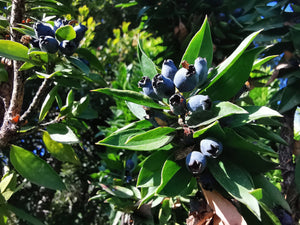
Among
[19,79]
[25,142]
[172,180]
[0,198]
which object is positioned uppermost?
[19,79]

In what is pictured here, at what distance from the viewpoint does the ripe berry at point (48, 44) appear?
62cm

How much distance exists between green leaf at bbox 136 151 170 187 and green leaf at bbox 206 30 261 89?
0.57ft

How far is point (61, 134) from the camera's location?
680mm

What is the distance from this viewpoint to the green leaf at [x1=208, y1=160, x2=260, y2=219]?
0.45 metres

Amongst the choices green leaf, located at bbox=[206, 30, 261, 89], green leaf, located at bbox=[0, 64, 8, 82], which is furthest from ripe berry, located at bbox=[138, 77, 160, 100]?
green leaf, located at bbox=[0, 64, 8, 82]

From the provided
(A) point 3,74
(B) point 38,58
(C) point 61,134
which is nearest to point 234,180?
(C) point 61,134

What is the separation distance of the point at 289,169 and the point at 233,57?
0.58 m

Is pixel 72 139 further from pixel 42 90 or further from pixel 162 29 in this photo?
pixel 162 29

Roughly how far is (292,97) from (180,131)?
562mm

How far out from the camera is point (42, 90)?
0.71 metres

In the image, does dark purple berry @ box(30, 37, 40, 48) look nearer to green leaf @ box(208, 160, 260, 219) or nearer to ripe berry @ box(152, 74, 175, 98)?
ripe berry @ box(152, 74, 175, 98)

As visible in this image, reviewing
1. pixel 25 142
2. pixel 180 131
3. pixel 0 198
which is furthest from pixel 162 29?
pixel 25 142

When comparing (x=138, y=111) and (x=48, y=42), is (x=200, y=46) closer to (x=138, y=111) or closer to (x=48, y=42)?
(x=138, y=111)

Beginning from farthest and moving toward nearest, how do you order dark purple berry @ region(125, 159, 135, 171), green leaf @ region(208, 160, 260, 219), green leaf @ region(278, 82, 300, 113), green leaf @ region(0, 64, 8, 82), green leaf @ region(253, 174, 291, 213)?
dark purple berry @ region(125, 159, 135, 171), green leaf @ region(278, 82, 300, 113), green leaf @ region(0, 64, 8, 82), green leaf @ region(253, 174, 291, 213), green leaf @ region(208, 160, 260, 219)
